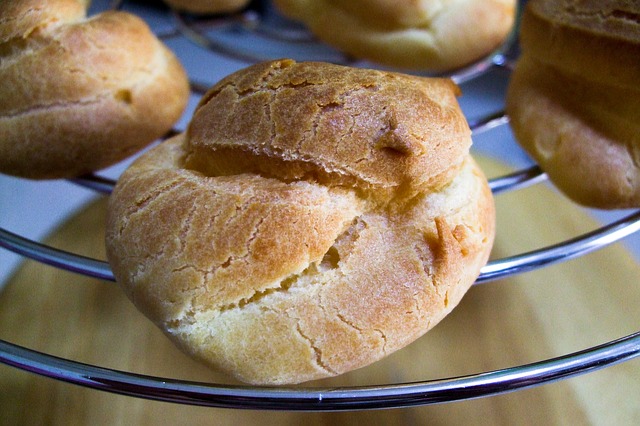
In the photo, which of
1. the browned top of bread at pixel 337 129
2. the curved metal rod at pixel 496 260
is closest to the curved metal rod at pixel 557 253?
the curved metal rod at pixel 496 260

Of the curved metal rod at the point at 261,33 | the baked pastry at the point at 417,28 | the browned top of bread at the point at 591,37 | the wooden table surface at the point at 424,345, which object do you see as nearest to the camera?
the browned top of bread at the point at 591,37

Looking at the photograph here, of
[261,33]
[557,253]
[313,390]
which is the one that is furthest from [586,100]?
[261,33]

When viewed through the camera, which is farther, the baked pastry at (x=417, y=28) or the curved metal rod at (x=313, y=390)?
the baked pastry at (x=417, y=28)

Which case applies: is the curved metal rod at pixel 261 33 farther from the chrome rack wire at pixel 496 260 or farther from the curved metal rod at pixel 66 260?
the curved metal rod at pixel 66 260

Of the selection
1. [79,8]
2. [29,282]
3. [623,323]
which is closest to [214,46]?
[79,8]

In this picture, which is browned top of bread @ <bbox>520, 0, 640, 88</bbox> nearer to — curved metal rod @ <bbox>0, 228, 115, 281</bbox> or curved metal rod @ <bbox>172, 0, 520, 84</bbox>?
curved metal rod @ <bbox>172, 0, 520, 84</bbox>

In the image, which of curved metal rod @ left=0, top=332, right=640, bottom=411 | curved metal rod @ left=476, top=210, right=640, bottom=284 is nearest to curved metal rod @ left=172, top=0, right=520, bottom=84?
curved metal rod @ left=476, top=210, right=640, bottom=284

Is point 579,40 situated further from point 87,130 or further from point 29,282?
point 29,282
